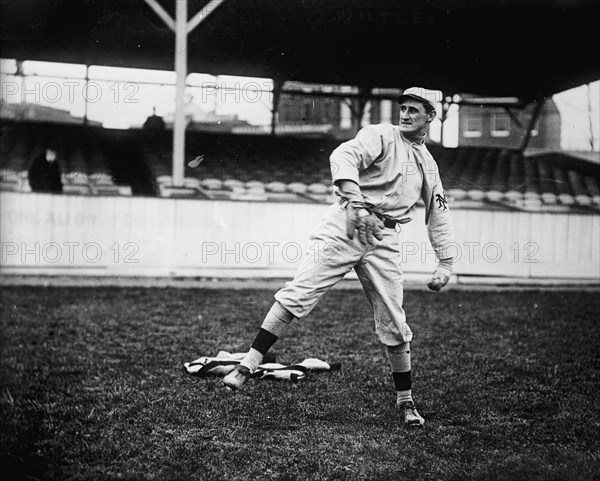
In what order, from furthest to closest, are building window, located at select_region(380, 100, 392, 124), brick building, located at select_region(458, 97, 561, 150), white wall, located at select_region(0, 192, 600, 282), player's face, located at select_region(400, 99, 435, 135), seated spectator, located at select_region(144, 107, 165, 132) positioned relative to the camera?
building window, located at select_region(380, 100, 392, 124) < brick building, located at select_region(458, 97, 561, 150) < seated spectator, located at select_region(144, 107, 165, 132) < white wall, located at select_region(0, 192, 600, 282) < player's face, located at select_region(400, 99, 435, 135)

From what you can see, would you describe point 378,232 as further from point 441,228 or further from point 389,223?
point 441,228

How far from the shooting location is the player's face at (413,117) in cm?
327

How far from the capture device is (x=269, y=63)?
16.9ft

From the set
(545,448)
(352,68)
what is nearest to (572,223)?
(545,448)

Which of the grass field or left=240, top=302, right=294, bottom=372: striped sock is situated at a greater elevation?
left=240, top=302, right=294, bottom=372: striped sock

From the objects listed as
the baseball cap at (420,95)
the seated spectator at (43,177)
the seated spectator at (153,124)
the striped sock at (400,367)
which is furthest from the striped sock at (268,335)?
the seated spectator at (153,124)

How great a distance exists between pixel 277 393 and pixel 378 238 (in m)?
1.24

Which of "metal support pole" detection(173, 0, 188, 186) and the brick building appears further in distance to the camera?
the brick building

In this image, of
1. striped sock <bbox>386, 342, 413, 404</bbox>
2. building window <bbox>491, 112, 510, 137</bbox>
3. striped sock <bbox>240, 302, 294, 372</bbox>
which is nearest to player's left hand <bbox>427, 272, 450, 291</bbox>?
striped sock <bbox>386, 342, 413, 404</bbox>

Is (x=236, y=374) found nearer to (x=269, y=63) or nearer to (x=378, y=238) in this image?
(x=378, y=238)

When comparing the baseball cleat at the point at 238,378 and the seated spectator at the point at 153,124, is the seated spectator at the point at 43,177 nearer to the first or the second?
the seated spectator at the point at 153,124

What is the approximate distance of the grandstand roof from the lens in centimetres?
374

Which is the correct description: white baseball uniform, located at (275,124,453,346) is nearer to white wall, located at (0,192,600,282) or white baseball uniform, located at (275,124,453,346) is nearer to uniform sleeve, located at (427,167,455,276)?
→ uniform sleeve, located at (427,167,455,276)

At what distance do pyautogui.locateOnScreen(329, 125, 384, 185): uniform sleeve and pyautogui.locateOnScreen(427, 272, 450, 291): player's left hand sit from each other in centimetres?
73
